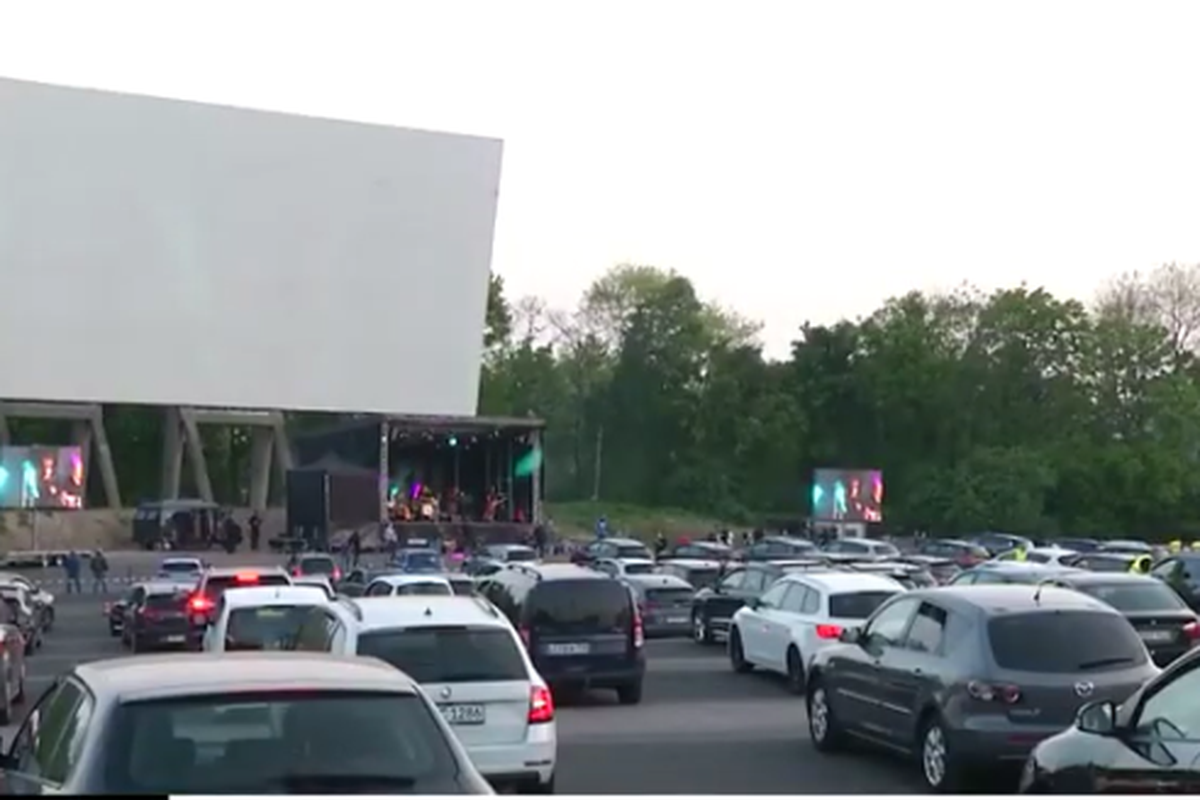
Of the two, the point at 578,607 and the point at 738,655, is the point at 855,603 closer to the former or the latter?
the point at 578,607

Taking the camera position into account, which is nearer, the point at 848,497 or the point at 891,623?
the point at 891,623

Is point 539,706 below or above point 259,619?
below

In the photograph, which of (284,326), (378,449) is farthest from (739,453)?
(284,326)

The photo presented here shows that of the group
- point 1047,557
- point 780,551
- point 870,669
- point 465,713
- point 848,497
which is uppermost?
point 848,497

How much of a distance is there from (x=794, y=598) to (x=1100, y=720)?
41.5 feet

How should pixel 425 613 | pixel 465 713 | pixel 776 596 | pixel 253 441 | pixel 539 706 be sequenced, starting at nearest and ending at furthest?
pixel 465 713, pixel 539 706, pixel 425 613, pixel 776 596, pixel 253 441

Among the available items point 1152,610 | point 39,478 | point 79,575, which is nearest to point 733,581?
point 1152,610

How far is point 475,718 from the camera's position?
11445mm

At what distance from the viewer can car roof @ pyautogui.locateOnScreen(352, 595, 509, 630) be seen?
39.4 feet

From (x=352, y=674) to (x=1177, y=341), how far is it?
8759 centimetres

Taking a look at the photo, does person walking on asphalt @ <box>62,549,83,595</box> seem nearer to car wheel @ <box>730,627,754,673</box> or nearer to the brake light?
car wheel @ <box>730,627,754,673</box>

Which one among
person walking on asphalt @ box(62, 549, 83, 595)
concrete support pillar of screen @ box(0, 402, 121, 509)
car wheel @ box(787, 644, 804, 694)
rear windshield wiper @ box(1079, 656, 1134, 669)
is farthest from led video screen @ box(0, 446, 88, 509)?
rear windshield wiper @ box(1079, 656, 1134, 669)

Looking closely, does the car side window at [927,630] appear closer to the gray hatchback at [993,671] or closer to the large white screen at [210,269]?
the gray hatchback at [993,671]

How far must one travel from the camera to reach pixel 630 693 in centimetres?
1970
